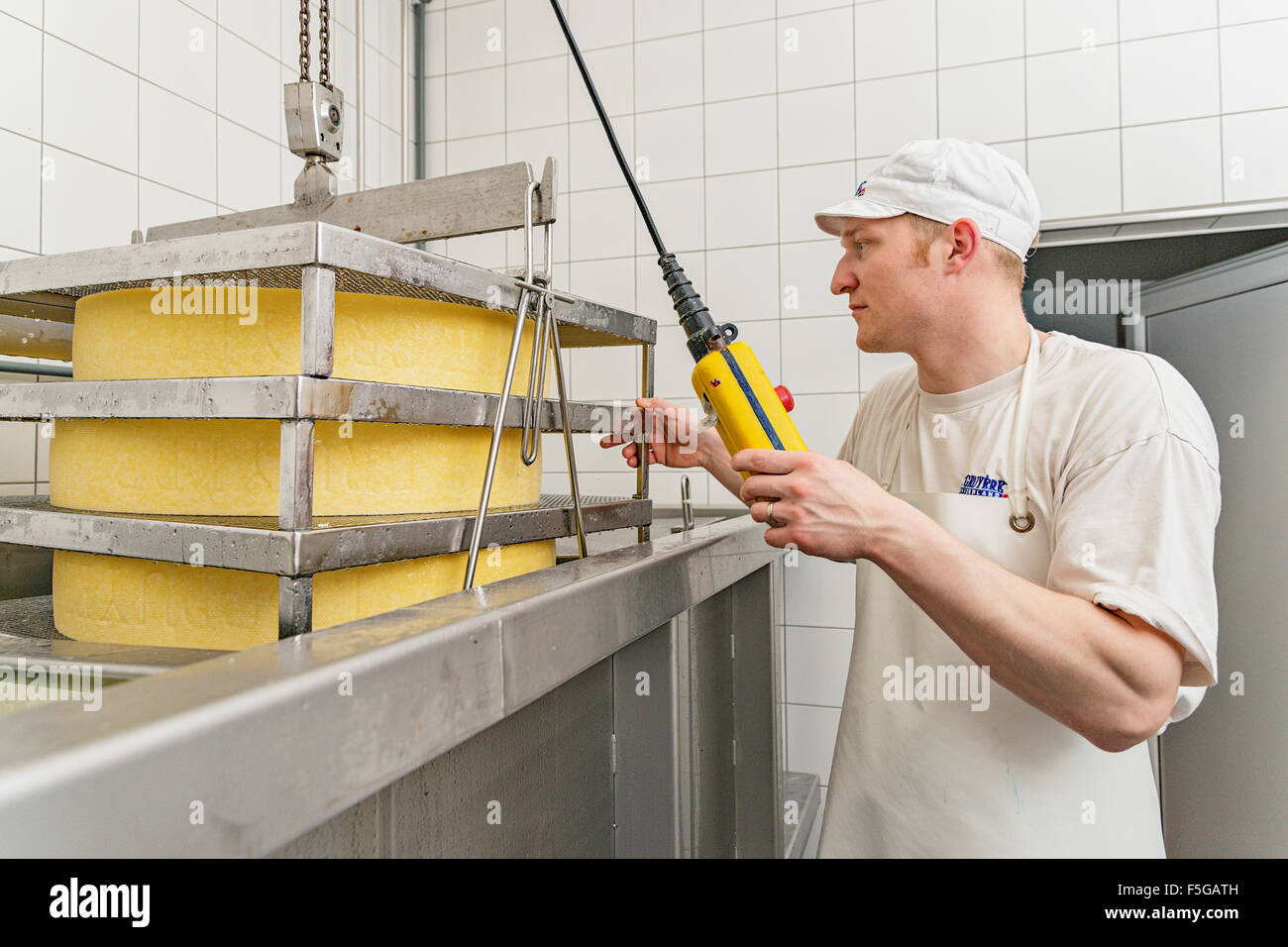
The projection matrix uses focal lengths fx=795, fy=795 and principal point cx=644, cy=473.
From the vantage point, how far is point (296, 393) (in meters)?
0.61

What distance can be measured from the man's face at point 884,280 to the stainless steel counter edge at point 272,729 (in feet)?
2.34

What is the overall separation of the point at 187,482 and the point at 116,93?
1.60 m

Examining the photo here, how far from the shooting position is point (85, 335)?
2.60ft

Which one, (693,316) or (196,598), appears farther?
(693,316)

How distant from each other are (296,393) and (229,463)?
0.57 ft

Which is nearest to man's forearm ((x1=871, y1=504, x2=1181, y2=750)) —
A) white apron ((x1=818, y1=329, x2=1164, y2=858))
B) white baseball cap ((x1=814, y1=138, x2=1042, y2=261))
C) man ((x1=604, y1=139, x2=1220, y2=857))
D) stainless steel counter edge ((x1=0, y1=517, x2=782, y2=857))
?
man ((x1=604, y1=139, x2=1220, y2=857))

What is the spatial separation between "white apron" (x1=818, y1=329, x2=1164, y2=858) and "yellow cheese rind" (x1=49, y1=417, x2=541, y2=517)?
0.75m

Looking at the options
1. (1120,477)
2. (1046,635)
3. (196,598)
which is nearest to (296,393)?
(196,598)

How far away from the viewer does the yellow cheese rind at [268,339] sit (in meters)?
0.72

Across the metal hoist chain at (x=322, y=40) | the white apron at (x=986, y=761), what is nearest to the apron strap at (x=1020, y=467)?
the white apron at (x=986, y=761)

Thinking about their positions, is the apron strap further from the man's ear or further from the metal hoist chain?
the metal hoist chain

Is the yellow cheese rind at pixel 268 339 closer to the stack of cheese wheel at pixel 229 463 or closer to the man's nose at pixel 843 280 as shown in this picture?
the stack of cheese wheel at pixel 229 463

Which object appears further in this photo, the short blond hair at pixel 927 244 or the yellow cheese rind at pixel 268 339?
the short blond hair at pixel 927 244

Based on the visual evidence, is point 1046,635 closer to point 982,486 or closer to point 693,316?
point 982,486
